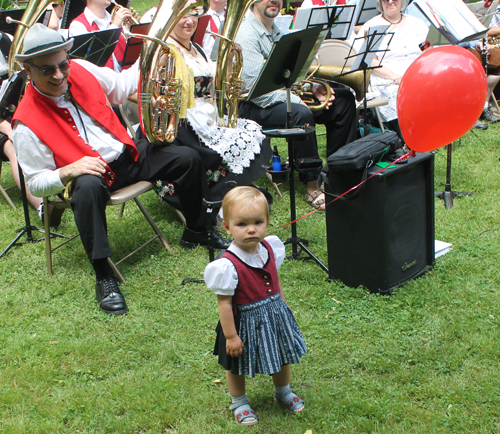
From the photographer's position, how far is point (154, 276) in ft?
11.4

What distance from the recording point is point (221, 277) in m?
1.87

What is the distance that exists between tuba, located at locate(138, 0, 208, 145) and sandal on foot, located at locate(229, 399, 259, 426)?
200cm

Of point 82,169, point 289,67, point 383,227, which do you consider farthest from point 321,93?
point 82,169

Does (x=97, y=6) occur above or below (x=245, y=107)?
above

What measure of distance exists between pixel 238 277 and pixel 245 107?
2976 mm

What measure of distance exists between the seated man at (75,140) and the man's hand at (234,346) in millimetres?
1346

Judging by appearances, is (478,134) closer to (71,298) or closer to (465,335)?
(465,335)

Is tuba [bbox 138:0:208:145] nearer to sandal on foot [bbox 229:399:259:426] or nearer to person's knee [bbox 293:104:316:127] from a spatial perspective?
person's knee [bbox 293:104:316:127]

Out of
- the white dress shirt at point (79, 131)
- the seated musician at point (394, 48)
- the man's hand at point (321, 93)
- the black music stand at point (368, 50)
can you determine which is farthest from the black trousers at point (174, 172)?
the seated musician at point (394, 48)

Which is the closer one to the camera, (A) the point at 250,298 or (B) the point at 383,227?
(A) the point at 250,298

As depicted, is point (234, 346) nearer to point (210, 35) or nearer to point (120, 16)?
point (120, 16)

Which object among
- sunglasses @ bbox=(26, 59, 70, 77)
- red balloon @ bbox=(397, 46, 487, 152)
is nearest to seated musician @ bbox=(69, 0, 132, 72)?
sunglasses @ bbox=(26, 59, 70, 77)

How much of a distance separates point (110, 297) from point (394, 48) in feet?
13.7

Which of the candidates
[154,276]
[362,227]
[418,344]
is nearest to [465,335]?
[418,344]
